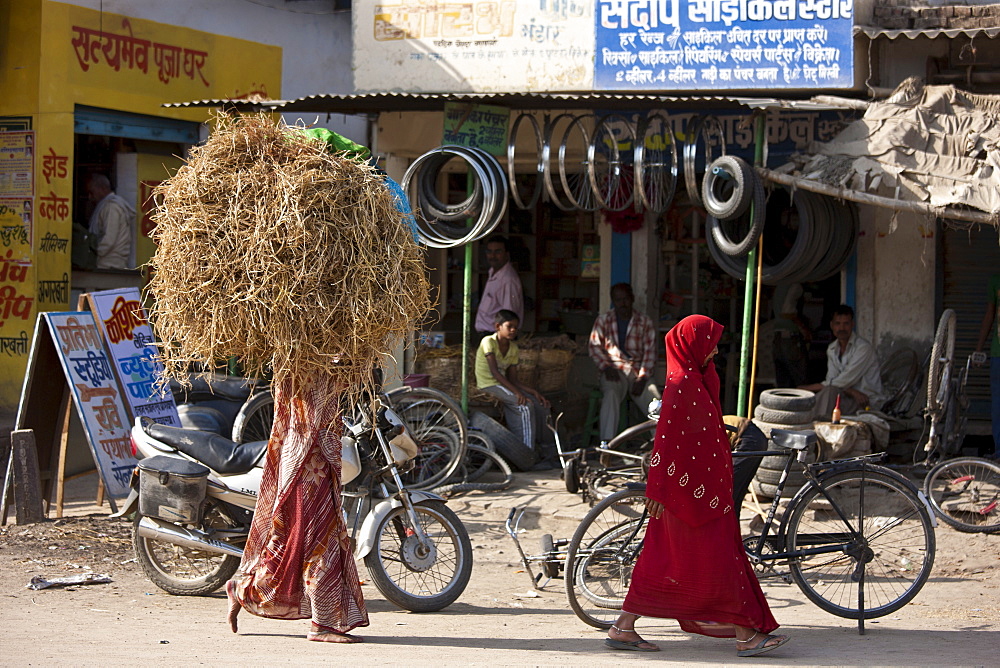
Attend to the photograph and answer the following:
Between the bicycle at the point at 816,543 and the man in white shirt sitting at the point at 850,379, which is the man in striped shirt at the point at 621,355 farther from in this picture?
the bicycle at the point at 816,543

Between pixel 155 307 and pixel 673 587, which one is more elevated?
pixel 155 307

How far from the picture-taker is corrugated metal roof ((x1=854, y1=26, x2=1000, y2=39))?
812 cm

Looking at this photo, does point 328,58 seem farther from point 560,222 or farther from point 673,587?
point 673,587

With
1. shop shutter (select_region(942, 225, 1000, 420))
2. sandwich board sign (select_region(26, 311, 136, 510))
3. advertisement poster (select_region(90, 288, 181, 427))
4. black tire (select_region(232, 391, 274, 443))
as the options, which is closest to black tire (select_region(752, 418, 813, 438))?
shop shutter (select_region(942, 225, 1000, 420))

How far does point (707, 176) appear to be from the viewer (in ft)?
27.5

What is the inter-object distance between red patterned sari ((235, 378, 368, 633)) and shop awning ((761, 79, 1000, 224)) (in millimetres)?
4586

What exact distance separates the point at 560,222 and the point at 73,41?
5.33m

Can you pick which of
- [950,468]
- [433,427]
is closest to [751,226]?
[950,468]

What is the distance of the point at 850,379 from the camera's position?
345 inches

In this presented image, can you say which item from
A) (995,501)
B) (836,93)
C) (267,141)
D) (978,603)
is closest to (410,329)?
(267,141)

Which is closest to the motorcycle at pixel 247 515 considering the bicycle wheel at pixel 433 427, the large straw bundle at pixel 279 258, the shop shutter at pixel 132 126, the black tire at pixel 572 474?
the large straw bundle at pixel 279 258

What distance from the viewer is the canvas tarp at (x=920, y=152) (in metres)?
7.53

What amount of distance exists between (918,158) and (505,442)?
3775mm

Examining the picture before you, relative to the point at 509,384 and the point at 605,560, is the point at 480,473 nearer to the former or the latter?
the point at 509,384
